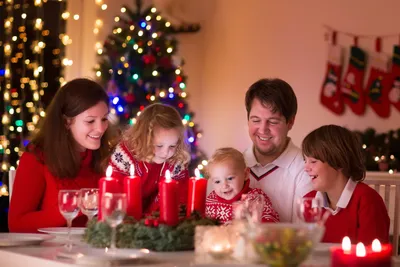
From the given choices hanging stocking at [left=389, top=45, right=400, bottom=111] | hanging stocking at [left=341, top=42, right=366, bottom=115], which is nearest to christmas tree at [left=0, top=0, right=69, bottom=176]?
hanging stocking at [left=341, top=42, right=366, bottom=115]

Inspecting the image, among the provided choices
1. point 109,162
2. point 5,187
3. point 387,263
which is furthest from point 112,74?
point 387,263

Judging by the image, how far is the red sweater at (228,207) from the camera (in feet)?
10.7

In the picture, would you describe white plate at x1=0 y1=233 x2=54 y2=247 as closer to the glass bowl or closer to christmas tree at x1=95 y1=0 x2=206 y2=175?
the glass bowl

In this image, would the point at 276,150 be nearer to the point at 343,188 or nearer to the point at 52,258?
the point at 343,188

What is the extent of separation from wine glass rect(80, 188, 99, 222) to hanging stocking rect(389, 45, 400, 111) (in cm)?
447

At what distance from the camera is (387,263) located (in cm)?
190

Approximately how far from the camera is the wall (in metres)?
6.90

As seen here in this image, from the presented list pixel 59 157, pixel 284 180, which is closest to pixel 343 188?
pixel 284 180

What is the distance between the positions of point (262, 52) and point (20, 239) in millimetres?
5195

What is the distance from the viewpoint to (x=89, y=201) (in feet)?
8.55

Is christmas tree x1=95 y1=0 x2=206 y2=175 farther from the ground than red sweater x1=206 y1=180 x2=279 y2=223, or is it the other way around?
christmas tree x1=95 y1=0 x2=206 y2=175

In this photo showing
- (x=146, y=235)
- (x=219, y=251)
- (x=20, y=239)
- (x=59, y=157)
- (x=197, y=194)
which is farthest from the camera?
(x=59, y=157)

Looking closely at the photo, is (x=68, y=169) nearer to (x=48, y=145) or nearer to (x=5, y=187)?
(x=48, y=145)

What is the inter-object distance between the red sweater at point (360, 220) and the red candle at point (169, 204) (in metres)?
0.77
